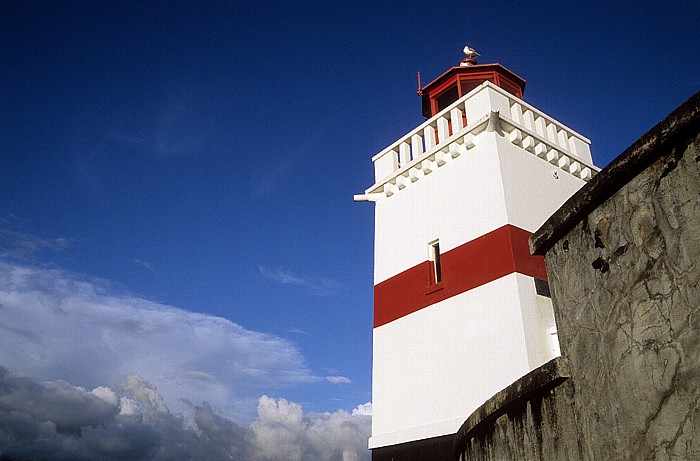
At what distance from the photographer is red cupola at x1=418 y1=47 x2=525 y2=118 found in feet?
46.6

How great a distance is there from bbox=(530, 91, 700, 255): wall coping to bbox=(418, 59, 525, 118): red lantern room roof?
11.5 metres

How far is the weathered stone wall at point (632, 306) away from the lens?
2.38 m

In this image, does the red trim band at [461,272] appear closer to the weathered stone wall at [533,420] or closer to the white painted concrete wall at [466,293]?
the white painted concrete wall at [466,293]

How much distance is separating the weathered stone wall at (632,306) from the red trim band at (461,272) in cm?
566

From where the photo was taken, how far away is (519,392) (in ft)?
11.8

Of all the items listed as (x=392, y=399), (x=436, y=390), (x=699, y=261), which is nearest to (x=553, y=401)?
(x=699, y=261)

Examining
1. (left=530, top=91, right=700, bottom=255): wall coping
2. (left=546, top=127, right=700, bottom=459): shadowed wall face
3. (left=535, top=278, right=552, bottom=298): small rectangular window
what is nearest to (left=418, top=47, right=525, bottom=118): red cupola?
(left=535, top=278, right=552, bottom=298): small rectangular window

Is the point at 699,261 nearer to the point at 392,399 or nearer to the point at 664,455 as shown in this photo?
the point at 664,455

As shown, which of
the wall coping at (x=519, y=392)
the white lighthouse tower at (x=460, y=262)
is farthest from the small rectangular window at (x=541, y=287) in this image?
the wall coping at (x=519, y=392)

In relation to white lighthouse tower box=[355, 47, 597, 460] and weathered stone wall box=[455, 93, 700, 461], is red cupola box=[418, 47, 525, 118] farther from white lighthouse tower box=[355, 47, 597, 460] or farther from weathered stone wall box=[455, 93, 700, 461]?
weathered stone wall box=[455, 93, 700, 461]

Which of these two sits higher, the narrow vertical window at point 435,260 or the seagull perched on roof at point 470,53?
the seagull perched on roof at point 470,53

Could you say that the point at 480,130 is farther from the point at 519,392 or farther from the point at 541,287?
the point at 519,392

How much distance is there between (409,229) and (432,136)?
217 centimetres

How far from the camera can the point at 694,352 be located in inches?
91.1
